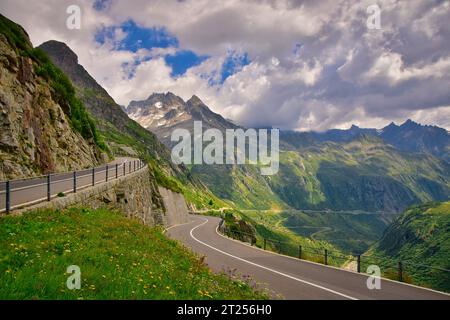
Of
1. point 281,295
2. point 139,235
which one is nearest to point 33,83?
point 139,235

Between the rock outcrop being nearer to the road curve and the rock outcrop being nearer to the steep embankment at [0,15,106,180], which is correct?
the steep embankment at [0,15,106,180]

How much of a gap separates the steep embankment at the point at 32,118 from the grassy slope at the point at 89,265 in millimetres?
14104

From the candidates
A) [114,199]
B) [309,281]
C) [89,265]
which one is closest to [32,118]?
[114,199]

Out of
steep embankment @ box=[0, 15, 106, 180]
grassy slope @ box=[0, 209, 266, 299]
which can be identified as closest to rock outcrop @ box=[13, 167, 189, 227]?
grassy slope @ box=[0, 209, 266, 299]

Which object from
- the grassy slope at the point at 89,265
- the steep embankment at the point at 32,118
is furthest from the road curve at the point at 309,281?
the steep embankment at the point at 32,118

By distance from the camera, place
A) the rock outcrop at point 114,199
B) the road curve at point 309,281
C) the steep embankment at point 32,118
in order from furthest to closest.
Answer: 1. the steep embankment at point 32,118
2. the rock outcrop at point 114,199
3. the road curve at point 309,281

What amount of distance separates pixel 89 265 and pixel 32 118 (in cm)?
2687

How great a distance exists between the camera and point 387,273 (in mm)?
21266

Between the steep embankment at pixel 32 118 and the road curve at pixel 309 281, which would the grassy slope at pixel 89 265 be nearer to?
the road curve at pixel 309 281

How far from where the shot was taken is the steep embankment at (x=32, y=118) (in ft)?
90.1
